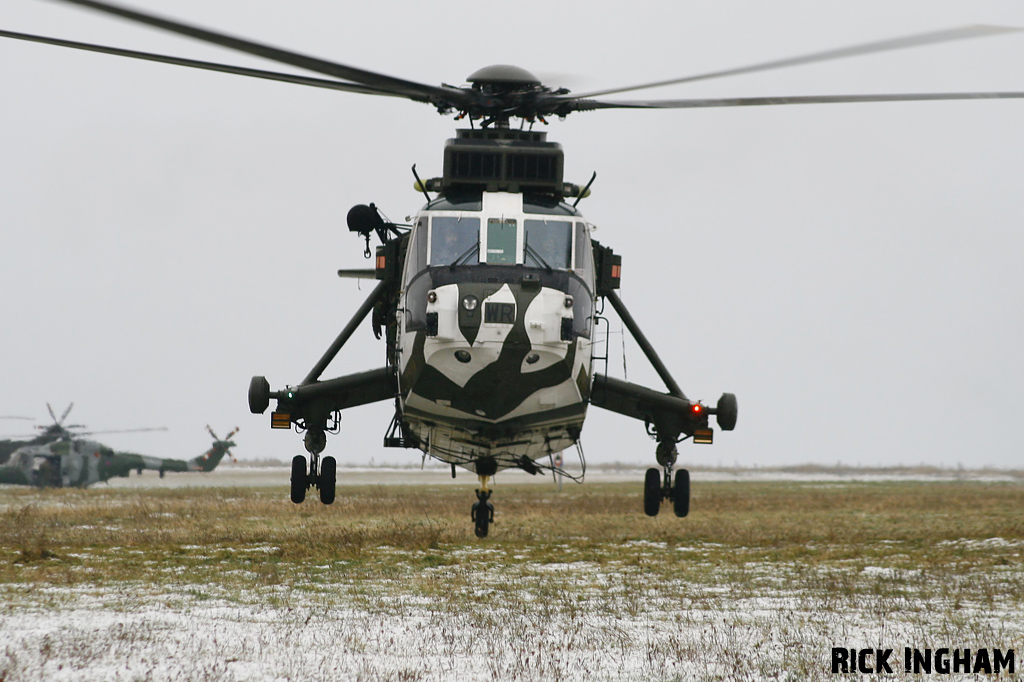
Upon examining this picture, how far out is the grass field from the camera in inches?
402

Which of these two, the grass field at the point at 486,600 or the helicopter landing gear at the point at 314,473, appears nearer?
the grass field at the point at 486,600

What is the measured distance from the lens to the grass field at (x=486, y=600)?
10.2 m

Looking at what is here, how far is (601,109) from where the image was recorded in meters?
15.1

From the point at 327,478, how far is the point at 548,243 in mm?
5761

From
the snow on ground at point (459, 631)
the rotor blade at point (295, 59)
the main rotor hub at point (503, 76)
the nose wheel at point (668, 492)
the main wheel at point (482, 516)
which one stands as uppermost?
the main rotor hub at point (503, 76)

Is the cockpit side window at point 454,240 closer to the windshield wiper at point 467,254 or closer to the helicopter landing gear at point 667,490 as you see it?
the windshield wiper at point 467,254

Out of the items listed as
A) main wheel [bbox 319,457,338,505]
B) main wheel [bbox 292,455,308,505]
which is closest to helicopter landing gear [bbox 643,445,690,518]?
main wheel [bbox 319,457,338,505]

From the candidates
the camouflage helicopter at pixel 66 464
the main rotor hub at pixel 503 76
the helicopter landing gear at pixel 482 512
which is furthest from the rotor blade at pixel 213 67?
the camouflage helicopter at pixel 66 464

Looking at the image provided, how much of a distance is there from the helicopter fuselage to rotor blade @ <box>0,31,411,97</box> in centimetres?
214

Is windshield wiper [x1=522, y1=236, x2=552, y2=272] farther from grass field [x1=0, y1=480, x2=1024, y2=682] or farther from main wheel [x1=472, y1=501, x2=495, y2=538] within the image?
main wheel [x1=472, y1=501, x2=495, y2=538]

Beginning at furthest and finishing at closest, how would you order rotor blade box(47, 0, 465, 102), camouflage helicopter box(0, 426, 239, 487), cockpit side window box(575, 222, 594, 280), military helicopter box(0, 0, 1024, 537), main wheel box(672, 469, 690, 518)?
camouflage helicopter box(0, 426, 239, 487), main wheel box(672, 469, 690, 518), cockpit side window box(575, 222, 594, 280), military helicopter box(0, 0, 1024, 537), rotor blade box(47, 0, 465, 102)

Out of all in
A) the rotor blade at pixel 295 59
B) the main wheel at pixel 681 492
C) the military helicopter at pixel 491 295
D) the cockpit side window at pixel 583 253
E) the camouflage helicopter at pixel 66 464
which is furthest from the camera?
the camouflage helicopter at pixel 66 464

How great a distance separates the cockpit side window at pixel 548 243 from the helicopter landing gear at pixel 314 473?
536 centimetres

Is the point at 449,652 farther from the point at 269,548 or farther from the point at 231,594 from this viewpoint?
the point at 269,548
